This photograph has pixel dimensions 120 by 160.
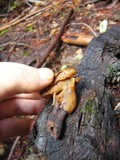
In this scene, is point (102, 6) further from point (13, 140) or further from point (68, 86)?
point (68, 86)

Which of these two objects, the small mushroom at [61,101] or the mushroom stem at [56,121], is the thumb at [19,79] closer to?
the small mushroom at [61,101]

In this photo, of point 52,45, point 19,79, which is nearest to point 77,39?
point 52,45

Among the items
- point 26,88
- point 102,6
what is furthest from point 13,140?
point 102,6

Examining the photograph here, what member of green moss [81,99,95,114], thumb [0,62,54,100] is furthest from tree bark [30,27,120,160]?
thumb [0,62,54,100]

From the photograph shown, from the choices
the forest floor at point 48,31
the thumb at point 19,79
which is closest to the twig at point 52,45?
the forest floor at point 48,31

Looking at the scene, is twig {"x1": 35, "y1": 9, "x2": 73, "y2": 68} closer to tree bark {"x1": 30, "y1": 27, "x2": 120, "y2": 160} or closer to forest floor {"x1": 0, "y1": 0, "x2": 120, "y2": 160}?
forest floor {"x1": 0, "y1": 0, "x2": 120, "y2": 160}

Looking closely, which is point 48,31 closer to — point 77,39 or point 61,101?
point 77,39
